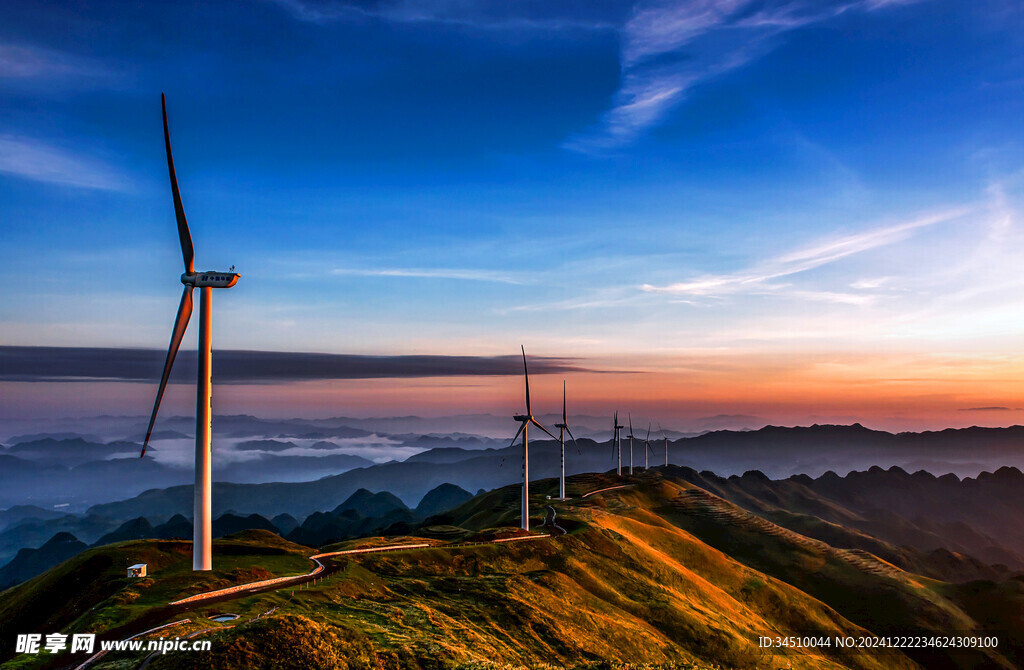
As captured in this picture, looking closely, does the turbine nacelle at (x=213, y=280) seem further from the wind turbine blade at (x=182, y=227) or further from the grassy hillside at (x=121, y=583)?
the grassy hillside at (x=121, y=583)

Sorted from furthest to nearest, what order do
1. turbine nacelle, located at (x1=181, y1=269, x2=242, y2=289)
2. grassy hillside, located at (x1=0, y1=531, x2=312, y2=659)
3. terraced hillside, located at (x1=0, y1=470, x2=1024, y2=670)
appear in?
turbine nacelle, located at (x1=181, y1=269, x2=242, y2=289) → grassy hillside, located at (x1=0, y1=531, x2=312, y2=659) → terraced hillside, located at (x1=0, y1=470, x2=1024, y2=670)

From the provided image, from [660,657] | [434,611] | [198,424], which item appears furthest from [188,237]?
[660,657]

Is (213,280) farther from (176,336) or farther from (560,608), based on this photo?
(560,608)

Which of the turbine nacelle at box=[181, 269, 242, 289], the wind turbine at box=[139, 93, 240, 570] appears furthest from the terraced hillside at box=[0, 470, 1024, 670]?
the turbine nacelle at box=[181, 269, 242, 289]

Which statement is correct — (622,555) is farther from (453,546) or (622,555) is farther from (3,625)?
(3,625)

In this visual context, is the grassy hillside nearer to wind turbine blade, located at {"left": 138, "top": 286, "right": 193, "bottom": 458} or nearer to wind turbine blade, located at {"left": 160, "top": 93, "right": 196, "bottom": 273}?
wind turbine blade, located at {"left": 138, "top": 286, "right": 193, "bottom": 458}
